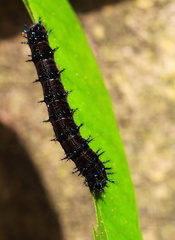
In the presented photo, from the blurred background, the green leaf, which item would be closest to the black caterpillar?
the green leaf

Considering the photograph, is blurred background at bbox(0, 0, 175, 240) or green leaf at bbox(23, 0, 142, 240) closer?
green leaf at bbox(23, 0, 142, 240)

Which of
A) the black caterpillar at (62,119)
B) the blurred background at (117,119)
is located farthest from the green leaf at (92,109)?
the blurred background at (117,119)

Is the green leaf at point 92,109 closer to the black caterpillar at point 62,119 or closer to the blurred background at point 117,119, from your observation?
the black caterpillar at point 62,119

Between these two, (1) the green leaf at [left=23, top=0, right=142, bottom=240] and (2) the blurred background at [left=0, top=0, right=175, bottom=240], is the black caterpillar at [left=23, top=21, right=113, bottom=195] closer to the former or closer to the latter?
(1) the green leaf at [left=23, top=0, right=142, bottom=240]

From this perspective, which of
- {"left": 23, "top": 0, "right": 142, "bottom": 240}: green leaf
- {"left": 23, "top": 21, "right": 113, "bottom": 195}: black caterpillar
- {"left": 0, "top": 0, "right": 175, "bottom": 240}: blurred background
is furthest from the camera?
{"left": 0, "top": 0, "right": 175, "bottom": 240}: blurred background

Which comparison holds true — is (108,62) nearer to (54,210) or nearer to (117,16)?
(117,16)

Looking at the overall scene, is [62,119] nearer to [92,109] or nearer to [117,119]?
Answer: [92,109]

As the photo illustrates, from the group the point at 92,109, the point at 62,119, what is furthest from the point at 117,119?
the point at 92,109
